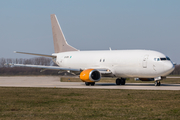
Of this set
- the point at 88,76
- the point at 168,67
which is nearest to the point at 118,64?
the point at 88,76

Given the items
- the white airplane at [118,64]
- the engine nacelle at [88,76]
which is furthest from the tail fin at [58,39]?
the engine nacelle at [88,76]

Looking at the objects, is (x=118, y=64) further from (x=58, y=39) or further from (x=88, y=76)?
(x=58, y=39)

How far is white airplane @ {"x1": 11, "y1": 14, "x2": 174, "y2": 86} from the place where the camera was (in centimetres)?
3064

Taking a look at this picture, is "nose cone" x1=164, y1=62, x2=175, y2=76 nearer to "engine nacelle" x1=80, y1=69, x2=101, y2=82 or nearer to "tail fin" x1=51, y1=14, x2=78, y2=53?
"engine nacelle" x1=80, y1=69, x2=101, y2=82

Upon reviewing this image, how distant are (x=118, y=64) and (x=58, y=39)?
42.8ft

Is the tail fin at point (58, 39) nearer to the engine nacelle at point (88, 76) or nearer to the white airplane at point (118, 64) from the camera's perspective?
the white airplane at point (118, 64)

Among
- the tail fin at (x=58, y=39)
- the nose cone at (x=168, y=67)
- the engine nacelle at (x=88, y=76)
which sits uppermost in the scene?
the tail fin at (x=58, y=39)

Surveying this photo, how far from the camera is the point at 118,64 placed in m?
33.5

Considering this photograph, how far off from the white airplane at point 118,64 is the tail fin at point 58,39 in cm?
146

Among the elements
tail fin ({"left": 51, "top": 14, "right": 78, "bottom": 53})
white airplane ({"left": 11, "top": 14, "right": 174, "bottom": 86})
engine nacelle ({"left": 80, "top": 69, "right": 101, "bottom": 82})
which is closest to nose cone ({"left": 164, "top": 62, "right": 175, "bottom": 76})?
white airplane ({"left": 11, "top": 14, "right": 174, "bottom": 86})

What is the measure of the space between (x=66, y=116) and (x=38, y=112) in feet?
5.05

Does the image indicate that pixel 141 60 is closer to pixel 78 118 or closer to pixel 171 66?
pixel 171 66

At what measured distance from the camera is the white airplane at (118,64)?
30.6 m

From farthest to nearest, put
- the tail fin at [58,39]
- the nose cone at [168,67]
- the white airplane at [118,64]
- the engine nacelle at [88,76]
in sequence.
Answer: the tail fin at [58,39] → the engine nacelle at [88,76] → the white airplane at [118,64] → the nose cone at [168,67]
